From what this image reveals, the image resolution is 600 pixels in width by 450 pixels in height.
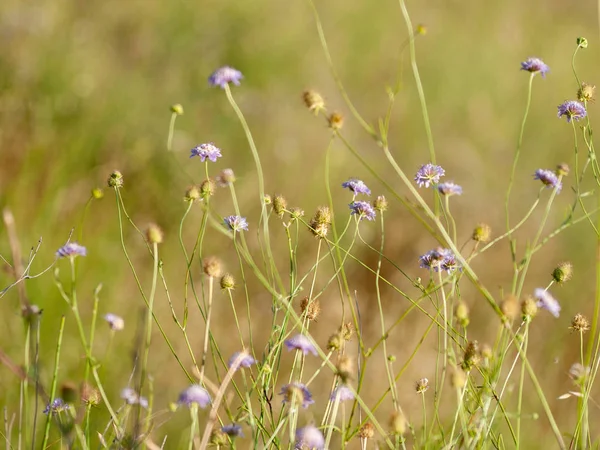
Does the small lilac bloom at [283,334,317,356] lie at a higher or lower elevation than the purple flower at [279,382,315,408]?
higher

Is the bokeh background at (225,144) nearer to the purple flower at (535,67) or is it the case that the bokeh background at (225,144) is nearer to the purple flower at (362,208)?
the purple flower at (362,208)

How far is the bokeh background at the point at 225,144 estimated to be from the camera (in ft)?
8.77

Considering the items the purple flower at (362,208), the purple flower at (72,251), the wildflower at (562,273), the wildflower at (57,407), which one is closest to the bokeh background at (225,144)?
the wildflower at (57,407)

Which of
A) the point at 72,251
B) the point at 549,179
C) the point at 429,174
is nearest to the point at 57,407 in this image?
the point at 72,251

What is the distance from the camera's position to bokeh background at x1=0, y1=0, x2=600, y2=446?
2674 millimetres

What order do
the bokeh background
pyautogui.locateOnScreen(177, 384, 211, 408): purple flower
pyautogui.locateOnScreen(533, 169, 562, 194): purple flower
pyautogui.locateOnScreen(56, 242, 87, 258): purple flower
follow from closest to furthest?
pyautogui.locateOnScreen(177, 384, 211, 408): purple flower, pyautogui.locateOnScreen(56, 242, 87, 258): purple flower, pyautogui.locateOnScreen(533, 169, 562, 194): purple flower, the bokeh background

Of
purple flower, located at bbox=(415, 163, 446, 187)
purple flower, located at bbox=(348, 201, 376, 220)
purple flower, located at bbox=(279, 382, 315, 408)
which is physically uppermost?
purple flower, located at bbox=(415, 163, 446, 187)

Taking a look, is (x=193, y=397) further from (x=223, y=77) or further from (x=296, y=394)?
(x=223, y=77)

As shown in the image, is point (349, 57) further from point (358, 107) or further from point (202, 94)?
point (202, 94)

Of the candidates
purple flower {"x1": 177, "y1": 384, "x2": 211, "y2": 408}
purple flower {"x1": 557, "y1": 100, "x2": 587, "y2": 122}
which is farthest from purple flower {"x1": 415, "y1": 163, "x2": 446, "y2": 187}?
purple flower {"x1": 177, "y1": 384, "x2": 211, "y2": 408}

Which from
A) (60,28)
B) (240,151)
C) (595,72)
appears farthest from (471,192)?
(595,72)

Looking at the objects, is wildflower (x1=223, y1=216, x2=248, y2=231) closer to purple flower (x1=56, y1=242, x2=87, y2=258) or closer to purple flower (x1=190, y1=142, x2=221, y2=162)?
purple flower (x1=190, y1=142, x2=221, y2=162)

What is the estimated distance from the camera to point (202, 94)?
11.9ft

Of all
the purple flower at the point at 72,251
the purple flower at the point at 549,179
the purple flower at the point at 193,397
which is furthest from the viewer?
the purple flower at the point at 549,179
